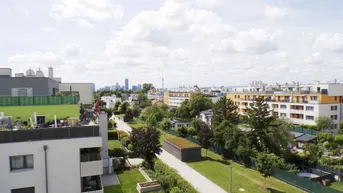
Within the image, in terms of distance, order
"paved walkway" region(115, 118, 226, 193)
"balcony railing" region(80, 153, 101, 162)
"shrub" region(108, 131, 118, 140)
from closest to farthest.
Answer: "balcony railing" region(80, 153, 101, 162), "paved walkway" region(115, 118, 226, 193), "shrub" region(108, 131, 118, 140)

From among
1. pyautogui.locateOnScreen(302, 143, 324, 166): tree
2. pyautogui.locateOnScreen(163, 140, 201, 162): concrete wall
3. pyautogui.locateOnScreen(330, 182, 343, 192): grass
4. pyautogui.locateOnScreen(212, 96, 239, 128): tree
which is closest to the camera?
pyautogui.locateOnScreen(330, 182, 343, 192): grass

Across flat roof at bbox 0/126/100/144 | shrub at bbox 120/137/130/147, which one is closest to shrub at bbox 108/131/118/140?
shrub at bbox 120/137/130/147

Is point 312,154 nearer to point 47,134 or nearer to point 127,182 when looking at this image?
point 127,182

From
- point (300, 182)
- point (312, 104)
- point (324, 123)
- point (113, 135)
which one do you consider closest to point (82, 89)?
point (113, 135)

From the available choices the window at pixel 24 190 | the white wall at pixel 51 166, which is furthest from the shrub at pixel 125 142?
the window at pixel 24 190

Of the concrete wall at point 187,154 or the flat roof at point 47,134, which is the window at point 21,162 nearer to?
the flat roof at point 47,134

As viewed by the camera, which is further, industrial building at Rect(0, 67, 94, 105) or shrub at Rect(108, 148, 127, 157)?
shrub at Rect(108, 148, 127, 157)

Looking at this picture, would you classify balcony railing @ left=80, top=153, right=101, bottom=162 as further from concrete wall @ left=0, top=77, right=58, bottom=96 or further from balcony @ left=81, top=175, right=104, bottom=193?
concrete wall @ left=0, top=77, right=58, bottom=96
